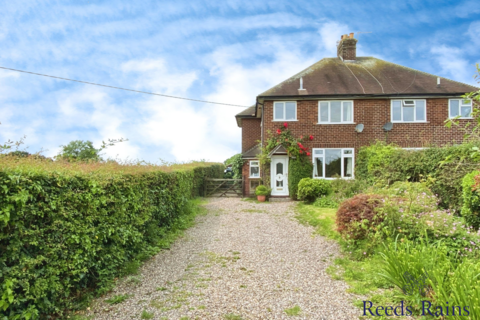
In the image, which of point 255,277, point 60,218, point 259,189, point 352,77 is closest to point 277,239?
point 255,277

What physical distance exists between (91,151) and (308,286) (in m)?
6.79

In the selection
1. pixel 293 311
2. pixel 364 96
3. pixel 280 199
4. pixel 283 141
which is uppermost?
pixel 364 96

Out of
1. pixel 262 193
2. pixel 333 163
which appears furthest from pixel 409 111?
pixel 262 193

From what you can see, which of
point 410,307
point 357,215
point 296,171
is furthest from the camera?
point 296,171

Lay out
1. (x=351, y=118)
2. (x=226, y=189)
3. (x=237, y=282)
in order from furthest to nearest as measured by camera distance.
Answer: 1. (x=226, y=189)
2. (x=351, y=118)
3. (x=237, y=282)

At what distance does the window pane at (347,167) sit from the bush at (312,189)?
2.48 metres

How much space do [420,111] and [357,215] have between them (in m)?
12.6

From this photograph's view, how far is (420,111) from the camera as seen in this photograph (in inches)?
637

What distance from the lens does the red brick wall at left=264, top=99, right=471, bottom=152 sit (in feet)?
52.7

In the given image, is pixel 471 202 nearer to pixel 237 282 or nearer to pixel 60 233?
pixel 237 282

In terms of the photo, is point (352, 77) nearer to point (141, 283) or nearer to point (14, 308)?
point (141, 283)

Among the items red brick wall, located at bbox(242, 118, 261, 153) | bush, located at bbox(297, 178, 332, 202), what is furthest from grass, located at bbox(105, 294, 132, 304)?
red brick wall, located at bbox(242, 118, 261, 153)

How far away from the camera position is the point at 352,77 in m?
17.4

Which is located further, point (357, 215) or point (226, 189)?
point (226, 189)
